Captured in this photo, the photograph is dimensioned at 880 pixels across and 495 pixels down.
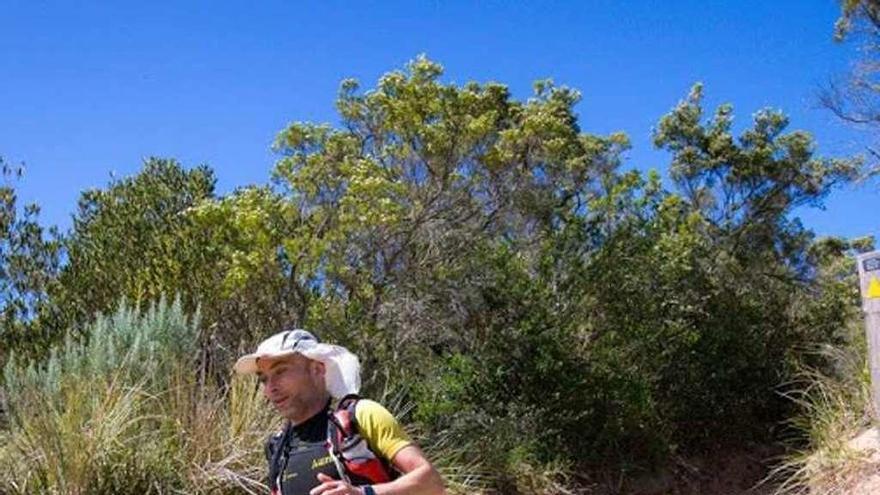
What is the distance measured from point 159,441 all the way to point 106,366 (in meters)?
1.10

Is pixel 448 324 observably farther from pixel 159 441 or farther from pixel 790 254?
pixel 790 254

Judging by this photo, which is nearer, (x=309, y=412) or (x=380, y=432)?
(x=380, y=432)

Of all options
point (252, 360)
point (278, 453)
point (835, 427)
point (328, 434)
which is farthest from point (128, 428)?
point (835, 427)

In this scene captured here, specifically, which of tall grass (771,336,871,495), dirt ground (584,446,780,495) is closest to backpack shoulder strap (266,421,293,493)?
tall grass (771,336,871,495)

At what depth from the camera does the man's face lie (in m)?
2.87

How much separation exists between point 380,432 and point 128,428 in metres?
4.04

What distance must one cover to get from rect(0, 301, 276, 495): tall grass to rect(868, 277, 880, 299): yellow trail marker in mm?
3944

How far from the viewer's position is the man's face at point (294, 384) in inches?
113

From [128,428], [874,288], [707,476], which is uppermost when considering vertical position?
[128,428]

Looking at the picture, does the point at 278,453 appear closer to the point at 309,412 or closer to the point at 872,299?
the point at 309,412

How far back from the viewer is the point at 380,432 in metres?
2.68

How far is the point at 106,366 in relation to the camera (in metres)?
7.21

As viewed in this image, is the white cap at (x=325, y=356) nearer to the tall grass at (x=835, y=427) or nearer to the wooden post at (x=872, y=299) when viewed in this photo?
the wooden post at (x=872, y=299)

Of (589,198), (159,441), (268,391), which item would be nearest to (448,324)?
(589,198)
